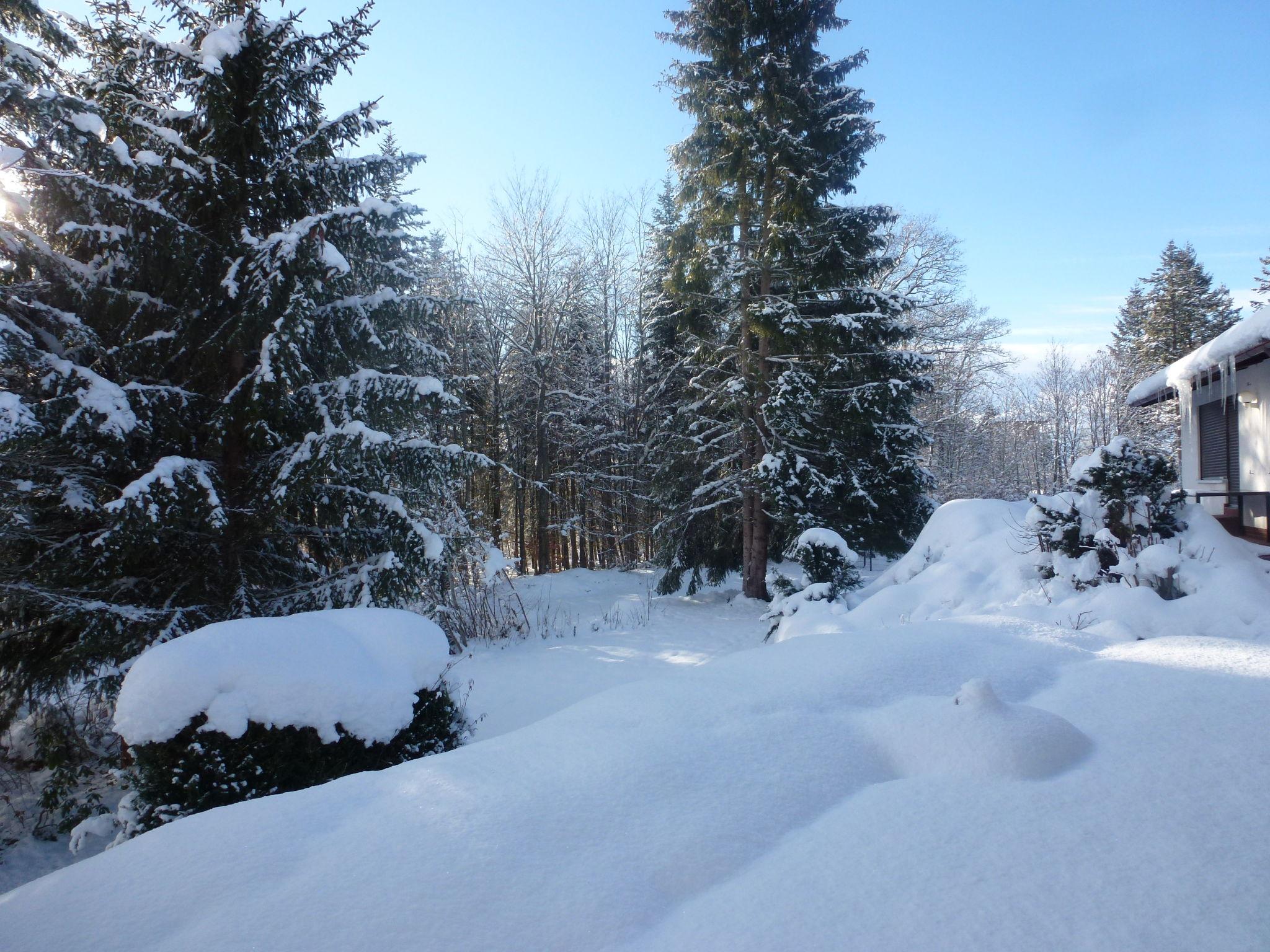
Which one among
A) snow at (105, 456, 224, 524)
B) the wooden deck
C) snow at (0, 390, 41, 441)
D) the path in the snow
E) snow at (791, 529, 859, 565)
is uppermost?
snow at (0, 390, 41, 441)

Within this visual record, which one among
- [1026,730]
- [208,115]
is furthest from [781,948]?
[208,115]

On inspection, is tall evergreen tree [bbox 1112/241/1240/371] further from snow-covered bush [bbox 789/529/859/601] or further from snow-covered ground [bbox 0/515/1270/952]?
snow-covered ground [bbox 0/515/1270/952]

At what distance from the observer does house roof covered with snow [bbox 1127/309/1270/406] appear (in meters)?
7.42

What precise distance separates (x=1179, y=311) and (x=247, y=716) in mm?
30305

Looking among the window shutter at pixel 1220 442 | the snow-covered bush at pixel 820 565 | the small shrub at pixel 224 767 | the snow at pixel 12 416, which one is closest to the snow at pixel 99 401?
the snow at pixel 12 416

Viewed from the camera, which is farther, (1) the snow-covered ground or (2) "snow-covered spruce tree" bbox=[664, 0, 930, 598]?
(2) "snow-covered spruce tree" bbox=[664, 0, 930, 598]

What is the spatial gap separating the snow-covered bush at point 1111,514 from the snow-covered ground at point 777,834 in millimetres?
3336

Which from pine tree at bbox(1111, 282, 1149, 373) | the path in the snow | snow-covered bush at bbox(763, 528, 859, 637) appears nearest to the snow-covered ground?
the path in the snow

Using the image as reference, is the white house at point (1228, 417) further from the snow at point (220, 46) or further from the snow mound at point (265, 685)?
the snow at point (220, 46)

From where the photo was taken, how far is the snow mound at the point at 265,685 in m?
3.34

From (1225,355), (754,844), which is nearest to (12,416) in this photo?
(754,844)

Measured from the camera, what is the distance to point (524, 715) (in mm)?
6738

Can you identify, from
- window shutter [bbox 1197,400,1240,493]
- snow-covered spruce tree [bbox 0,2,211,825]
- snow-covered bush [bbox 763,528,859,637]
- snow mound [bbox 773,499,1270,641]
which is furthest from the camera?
window shutter [bbox 1197,400,1240,493]

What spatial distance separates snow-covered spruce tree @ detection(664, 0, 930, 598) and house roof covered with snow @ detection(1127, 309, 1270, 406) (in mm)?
3774
